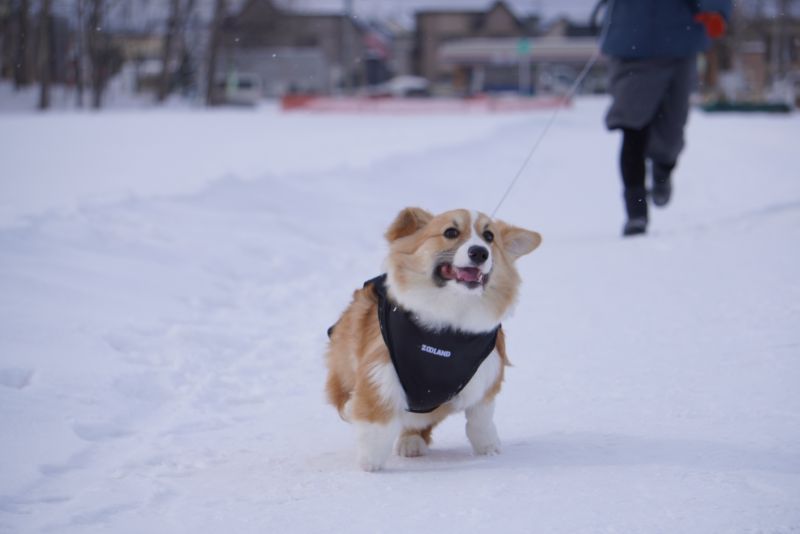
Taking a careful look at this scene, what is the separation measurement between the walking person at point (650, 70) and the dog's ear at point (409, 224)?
430 cm

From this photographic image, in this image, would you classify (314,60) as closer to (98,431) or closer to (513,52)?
(513,52)

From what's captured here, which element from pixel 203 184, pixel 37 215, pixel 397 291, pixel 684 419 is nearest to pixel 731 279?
pixel 684 419

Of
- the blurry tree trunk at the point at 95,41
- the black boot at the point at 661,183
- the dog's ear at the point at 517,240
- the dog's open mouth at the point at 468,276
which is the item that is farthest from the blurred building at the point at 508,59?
the dog's open mouth at the point at 468,276

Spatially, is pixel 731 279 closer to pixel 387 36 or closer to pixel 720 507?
pixel 720 507

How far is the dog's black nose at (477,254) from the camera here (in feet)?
10.2

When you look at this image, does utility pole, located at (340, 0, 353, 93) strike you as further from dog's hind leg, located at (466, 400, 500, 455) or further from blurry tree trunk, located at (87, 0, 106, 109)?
dog's hind leg, located at (466, 400, 500, 455)

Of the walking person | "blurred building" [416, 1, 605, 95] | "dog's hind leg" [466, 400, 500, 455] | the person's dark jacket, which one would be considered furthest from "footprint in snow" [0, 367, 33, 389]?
"blurred building" [416, 1, 605, 95]

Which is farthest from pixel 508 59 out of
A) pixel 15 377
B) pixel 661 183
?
pixel 15 377

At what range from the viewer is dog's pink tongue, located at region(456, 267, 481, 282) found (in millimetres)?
3145

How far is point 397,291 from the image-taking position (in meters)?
3.26

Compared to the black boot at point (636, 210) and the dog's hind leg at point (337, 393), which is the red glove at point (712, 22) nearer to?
the black boot at point (636, 210)

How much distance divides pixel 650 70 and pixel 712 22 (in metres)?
0.57

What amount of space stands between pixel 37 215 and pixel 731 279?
4884 millimetres

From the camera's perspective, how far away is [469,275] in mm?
3148
